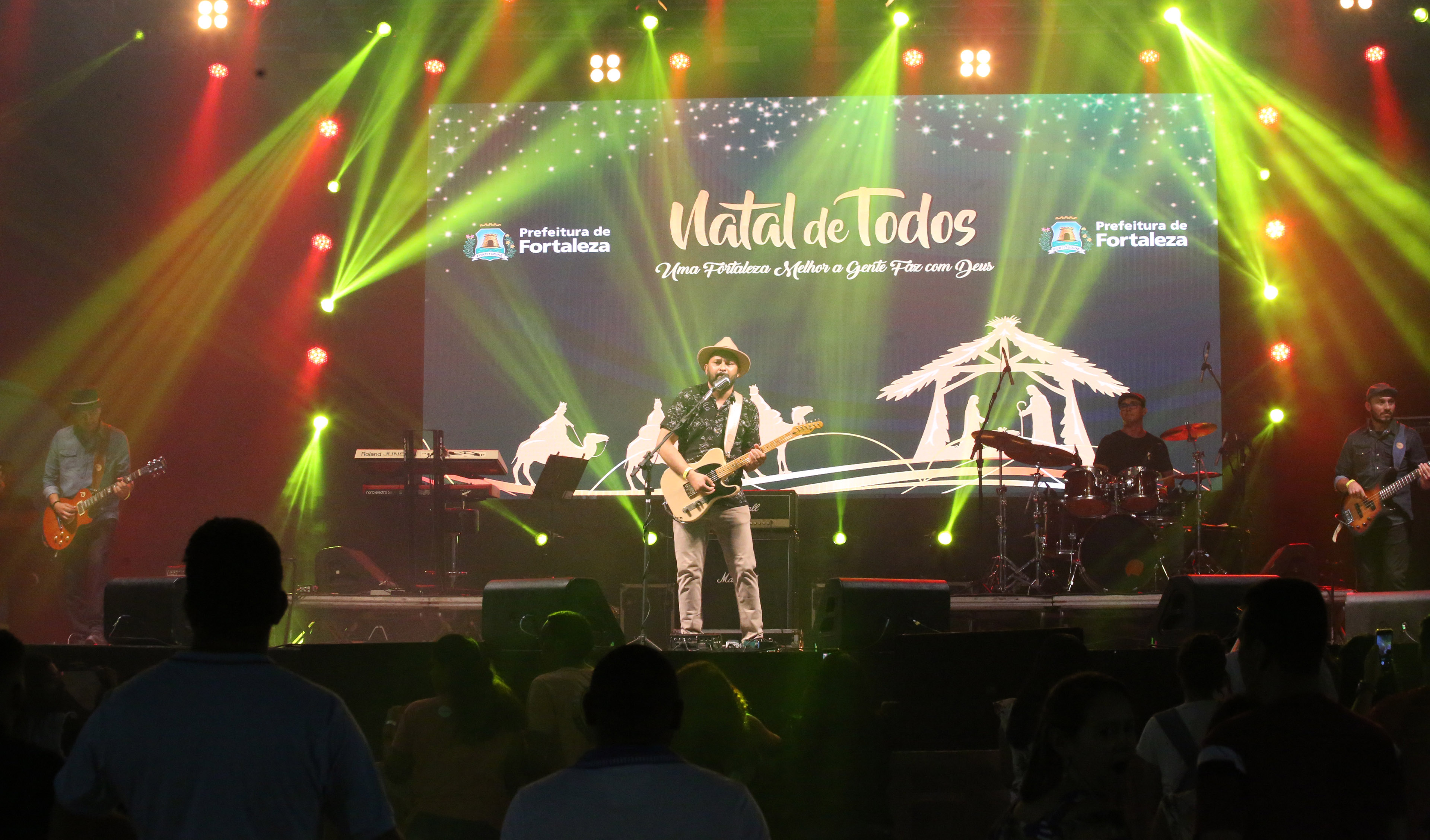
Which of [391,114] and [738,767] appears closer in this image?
[738,767]

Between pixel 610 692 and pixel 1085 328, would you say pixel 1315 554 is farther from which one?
pixel 610 692

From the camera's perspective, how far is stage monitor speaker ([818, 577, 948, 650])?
6.55 meters

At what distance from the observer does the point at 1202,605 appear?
6.20 m

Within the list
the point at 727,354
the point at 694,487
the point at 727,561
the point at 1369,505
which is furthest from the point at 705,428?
the point at 1369,505

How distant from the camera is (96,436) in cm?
980

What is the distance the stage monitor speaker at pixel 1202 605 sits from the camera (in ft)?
20.3

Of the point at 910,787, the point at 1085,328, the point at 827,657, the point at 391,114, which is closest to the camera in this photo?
the point at 827,657

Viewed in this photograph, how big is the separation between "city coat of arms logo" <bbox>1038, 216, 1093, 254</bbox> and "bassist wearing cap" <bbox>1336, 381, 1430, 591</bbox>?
269 cm

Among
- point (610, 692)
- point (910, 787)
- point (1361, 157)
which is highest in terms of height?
point (1361, 157)

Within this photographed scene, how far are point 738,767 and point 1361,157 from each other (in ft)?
34.1

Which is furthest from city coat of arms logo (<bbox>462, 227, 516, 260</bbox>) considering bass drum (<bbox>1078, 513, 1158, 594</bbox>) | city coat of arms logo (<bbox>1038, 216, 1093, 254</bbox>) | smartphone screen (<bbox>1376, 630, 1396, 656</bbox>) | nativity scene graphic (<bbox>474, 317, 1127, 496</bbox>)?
smartphone screen (<bbox>1376, 630, 1396, 656</bbox>)

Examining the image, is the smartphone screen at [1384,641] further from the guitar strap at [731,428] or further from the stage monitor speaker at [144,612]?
the stage monitor speaker at [144,612]

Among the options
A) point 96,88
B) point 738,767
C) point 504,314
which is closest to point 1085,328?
point 504,314

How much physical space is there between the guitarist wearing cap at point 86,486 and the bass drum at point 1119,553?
7.63 m
